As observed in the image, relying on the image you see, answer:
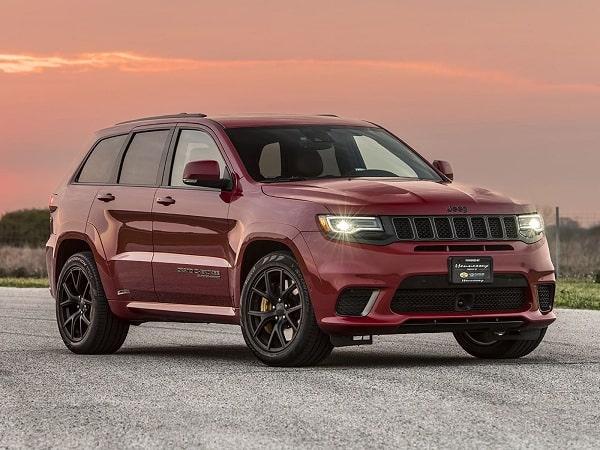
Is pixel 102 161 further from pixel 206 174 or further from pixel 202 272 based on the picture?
pixel 206 174

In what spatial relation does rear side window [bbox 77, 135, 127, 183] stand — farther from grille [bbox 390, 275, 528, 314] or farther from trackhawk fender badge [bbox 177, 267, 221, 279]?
grille [bbox 390, 275, 528, 314]

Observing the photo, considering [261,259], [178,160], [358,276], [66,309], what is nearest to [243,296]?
[261,259]

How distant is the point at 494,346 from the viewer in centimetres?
1255

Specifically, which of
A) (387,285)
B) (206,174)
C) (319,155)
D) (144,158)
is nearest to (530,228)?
(387,285)

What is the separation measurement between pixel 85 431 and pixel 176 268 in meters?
4.39

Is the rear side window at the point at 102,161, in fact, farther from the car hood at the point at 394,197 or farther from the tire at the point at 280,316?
the tire at the point at 280,316

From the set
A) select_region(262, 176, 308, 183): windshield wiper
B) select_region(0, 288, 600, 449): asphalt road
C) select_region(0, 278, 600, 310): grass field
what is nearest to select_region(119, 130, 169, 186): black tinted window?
select_region(262, 176, 308, 183): windshield wiper

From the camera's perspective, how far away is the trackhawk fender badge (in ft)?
39.7

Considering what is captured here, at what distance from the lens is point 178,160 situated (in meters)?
13.0

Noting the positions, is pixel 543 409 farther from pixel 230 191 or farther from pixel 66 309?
pixel 66 309

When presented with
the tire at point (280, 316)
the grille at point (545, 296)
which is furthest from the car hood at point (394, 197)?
the grille at point (545, 296)

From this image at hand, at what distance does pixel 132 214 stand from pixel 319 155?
1850 millimetres

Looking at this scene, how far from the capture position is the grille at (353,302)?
11070mm

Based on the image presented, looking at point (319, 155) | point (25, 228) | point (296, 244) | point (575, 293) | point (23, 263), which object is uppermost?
point (319, 155)
